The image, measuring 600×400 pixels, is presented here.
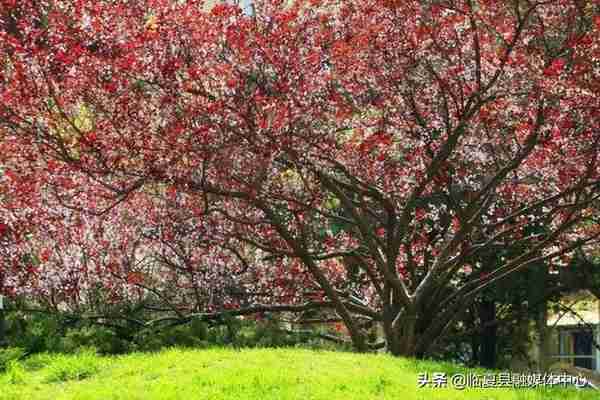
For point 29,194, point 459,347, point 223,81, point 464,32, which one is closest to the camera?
point 223,81

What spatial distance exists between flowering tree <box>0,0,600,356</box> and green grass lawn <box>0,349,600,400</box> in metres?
2.09

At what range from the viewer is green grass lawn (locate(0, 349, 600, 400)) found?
809cm

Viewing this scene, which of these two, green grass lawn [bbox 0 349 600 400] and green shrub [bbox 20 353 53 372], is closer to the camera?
green grass lawn [bbox 0 349 600 400]

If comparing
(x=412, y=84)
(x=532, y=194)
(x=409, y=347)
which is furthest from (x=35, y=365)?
(x=532, y=194)

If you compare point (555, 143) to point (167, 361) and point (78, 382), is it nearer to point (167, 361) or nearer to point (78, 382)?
point (167, 361)

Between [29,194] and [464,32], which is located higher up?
[464,32]

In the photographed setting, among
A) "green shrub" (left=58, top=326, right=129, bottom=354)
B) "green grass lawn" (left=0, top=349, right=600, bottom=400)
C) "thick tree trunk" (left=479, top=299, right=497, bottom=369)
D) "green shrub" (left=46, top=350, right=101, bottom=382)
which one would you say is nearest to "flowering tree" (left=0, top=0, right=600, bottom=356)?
"green shrub" (left=58, top=326, right=129, bottom=354)

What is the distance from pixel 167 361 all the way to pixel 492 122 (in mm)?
6288

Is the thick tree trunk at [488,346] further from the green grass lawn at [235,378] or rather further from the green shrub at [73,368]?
the green shrub at [73,368]

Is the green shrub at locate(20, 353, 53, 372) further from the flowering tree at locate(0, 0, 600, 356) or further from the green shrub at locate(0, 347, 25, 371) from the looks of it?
the flowering tree at locate(0, 0, 600, 356)

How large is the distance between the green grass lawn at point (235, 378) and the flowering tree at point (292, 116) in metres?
2.09

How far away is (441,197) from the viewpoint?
1531cm

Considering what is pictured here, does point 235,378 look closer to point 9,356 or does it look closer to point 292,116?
point 292,116

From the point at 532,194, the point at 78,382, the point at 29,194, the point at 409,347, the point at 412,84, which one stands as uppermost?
the point at 412,84
